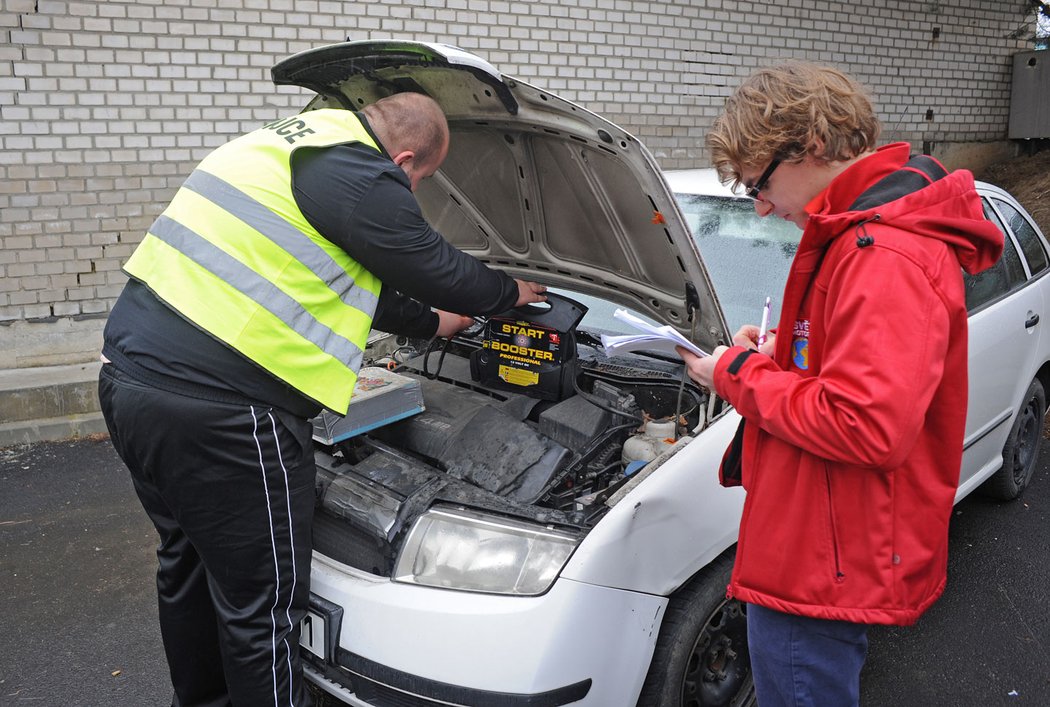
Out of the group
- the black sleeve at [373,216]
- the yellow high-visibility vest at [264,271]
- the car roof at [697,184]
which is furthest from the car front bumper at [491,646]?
the car roof at [697,184]

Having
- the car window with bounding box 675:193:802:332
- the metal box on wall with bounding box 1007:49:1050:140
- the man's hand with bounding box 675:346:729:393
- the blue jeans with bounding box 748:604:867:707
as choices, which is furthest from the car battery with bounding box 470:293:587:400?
the metal box on wall with bounding box 1007:49:1050:140

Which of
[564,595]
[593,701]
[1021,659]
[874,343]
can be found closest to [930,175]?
[874,343]

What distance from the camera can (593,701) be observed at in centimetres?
204

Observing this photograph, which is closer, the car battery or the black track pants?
the black track pants

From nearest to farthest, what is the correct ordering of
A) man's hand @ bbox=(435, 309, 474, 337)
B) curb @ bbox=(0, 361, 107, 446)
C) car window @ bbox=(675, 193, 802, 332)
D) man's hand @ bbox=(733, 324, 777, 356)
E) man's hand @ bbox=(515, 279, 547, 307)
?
man's hand @ bbox=(733, 324, 777, 356)
man's hand @ bbox=(515, 279, 547, 307)
man's hand @ bbox=(435, 309, 474, 337)
car window @ bbox=(675, 193, 802, 332)
curb @ bbox=(0, 361, 107, 446)

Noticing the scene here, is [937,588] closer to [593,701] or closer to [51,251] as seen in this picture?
[593,701]

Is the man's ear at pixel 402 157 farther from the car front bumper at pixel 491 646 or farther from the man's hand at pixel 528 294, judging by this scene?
the car front bumper at pixel 491 646

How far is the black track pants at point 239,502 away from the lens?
1.99m

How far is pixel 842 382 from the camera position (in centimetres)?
145

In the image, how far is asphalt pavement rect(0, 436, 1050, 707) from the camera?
2803mm

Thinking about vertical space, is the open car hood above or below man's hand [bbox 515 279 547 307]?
above

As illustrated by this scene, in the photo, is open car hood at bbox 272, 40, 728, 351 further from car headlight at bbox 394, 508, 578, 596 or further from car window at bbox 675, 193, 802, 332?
car headlight at bbox 394, 508, 578, 596

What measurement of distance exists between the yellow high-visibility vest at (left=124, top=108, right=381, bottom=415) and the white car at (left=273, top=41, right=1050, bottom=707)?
1.42 feet

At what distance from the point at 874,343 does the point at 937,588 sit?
1.98ft
